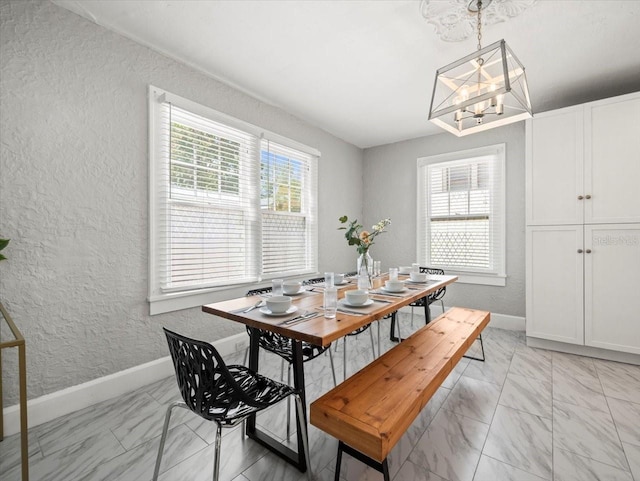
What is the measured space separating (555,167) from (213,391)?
3720 millimetres

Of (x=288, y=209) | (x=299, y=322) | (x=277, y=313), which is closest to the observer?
(x=299, y=322)

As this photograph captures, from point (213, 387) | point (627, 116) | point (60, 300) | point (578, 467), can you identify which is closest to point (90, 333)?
point (60, 300)

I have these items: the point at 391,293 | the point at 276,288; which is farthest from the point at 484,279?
the point at 276,288

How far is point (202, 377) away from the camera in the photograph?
1.19 metres

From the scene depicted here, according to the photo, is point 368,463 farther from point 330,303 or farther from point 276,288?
point 276,288

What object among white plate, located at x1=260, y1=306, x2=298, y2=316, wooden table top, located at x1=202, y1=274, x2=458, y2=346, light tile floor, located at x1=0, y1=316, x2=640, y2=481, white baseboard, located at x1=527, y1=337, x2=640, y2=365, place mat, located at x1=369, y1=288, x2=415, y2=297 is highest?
place mat, located at x1=369, y1=288, x2=415, y2=297

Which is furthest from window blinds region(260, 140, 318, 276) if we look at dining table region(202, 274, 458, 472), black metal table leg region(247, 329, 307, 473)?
black metal table leg region(247, 329, 307, 473)

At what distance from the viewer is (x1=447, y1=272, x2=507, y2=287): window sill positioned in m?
3.93

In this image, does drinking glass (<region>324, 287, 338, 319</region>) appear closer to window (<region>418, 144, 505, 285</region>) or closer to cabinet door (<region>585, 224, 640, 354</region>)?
cabinet door (<region>585, 224, 640, 354</region>)

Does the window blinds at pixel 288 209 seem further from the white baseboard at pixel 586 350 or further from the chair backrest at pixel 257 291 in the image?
the white baseboard at pixel 586 350

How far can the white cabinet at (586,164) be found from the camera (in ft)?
9.11

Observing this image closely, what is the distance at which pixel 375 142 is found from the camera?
4.83m

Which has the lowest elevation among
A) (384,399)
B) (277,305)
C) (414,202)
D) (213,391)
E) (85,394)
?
(85,394)

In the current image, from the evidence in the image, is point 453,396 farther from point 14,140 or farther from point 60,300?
point 14,140
